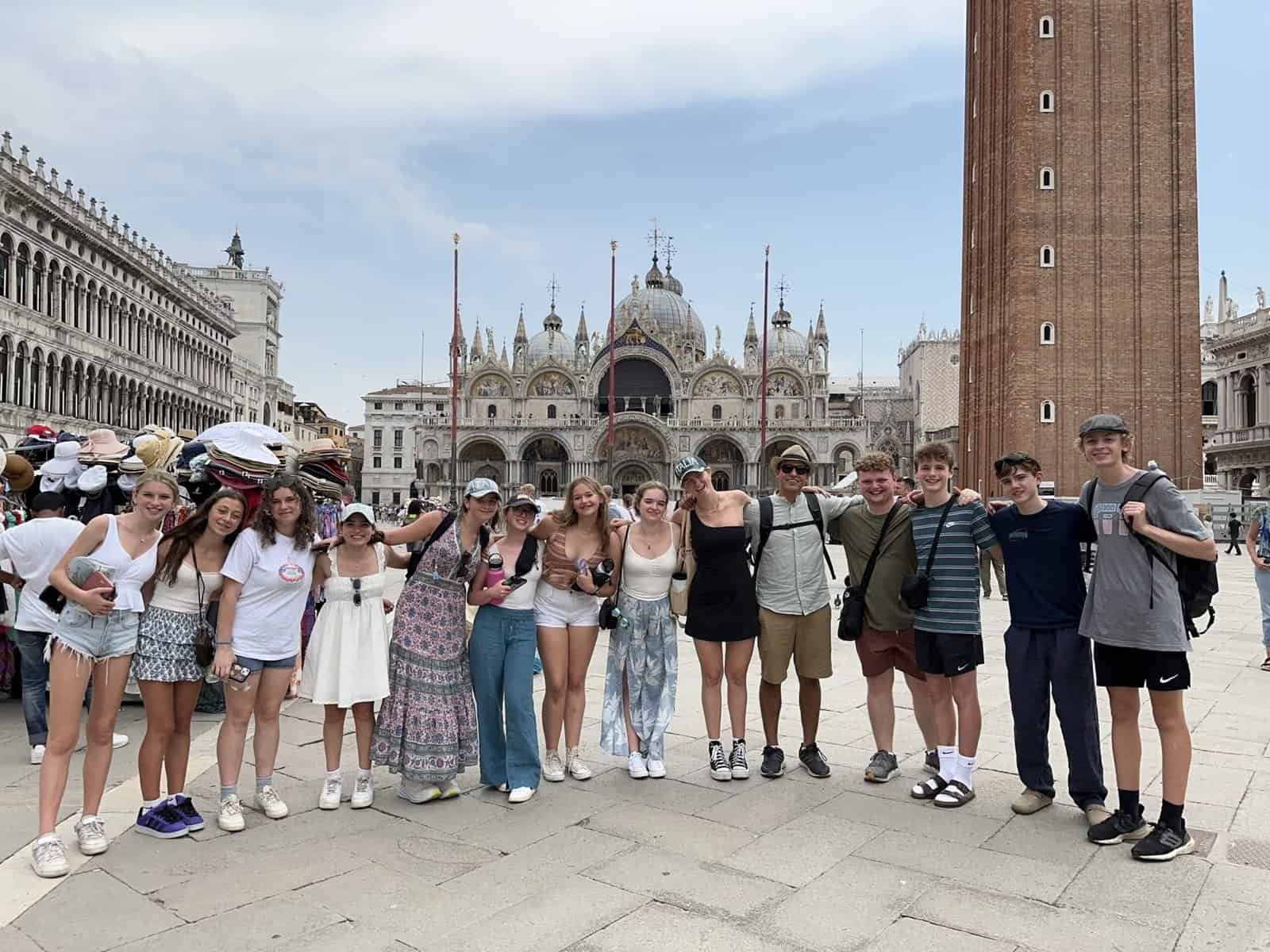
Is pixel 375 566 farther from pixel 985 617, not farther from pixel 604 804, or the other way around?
pixel 985 617

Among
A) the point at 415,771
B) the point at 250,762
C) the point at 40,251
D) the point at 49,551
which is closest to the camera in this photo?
the point at 415,771

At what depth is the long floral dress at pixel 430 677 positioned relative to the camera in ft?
15.9

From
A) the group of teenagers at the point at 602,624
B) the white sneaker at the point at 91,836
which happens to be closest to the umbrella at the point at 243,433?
the group of teenagers at the point at 602,624

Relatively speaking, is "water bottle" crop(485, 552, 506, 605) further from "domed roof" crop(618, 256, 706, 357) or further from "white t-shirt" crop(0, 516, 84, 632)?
"domed roof" crop(618, 256, 706, 357)

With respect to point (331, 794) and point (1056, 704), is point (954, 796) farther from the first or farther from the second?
point (331, 794)

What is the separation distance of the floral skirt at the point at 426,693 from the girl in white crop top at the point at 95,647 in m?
1.24

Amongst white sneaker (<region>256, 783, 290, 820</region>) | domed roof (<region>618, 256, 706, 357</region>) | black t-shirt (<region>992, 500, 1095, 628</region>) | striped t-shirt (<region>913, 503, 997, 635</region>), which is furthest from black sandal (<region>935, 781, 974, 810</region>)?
domed roof (<region>618, 256, 706, 357</region>)

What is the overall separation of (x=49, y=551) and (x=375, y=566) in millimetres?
1915

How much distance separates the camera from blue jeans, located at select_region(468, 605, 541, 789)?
16.5 ft

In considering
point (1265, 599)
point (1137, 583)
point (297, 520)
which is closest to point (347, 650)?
point (297, 520)

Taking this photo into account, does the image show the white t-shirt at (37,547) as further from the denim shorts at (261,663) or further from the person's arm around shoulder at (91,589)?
the denim shorts at (261,663)

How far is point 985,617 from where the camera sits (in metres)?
12.8

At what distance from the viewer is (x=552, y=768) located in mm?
5316

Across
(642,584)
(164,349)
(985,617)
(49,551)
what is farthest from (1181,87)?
(164,349)
